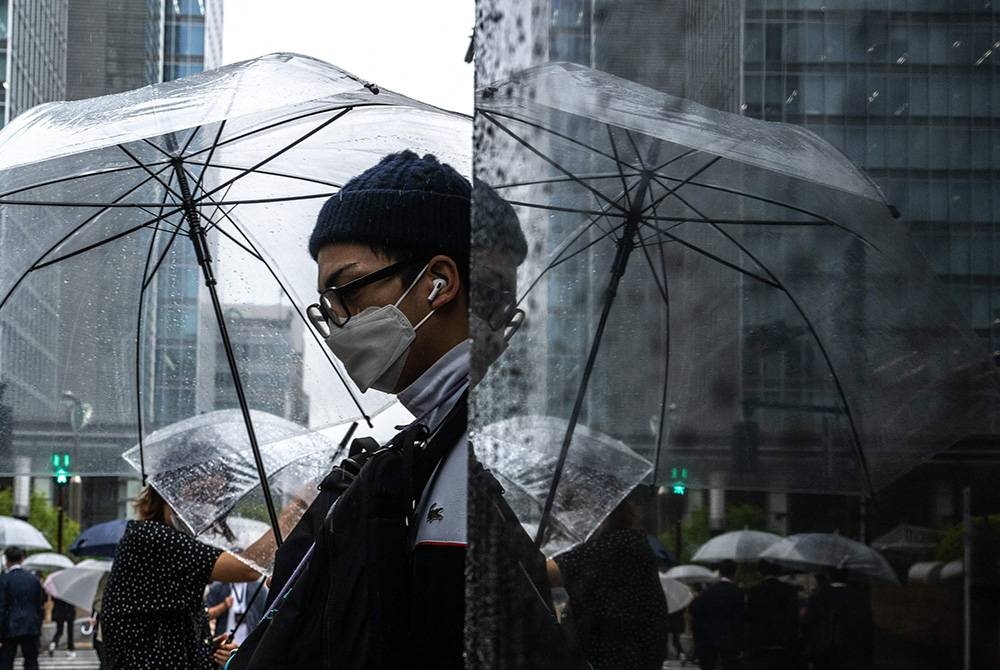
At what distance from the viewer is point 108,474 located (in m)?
5.55

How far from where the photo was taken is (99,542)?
12.3m

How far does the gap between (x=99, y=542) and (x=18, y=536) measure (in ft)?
15.6

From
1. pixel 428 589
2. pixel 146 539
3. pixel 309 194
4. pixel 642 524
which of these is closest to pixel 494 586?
pixel 642 524

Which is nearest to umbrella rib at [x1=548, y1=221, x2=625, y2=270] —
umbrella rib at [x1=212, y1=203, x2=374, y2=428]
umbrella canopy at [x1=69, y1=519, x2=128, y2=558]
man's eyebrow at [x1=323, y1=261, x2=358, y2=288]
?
man's eyebrow at [x1=323, y1=261, x2=358, y2=288]

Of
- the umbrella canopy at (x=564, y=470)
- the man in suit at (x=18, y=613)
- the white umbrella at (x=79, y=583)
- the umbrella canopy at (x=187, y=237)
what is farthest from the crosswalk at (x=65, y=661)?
the umbrella canopy at (x=564, y=470)

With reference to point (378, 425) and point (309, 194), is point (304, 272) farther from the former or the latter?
point (378, 425)

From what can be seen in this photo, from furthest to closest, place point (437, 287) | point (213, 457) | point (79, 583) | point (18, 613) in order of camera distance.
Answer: point (79, 583), point (18, 613), point (213, 457), point (437, 287)

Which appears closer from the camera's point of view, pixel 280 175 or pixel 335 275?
pixel 335 275

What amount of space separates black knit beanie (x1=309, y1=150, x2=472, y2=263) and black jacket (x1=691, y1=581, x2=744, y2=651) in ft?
3.63

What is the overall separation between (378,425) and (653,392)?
4.81 m

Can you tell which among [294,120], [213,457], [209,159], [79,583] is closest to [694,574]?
[294,120]

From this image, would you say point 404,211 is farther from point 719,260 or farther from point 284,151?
point 284,151

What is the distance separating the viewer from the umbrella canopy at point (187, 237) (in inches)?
139

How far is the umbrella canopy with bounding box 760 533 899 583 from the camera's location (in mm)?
902
